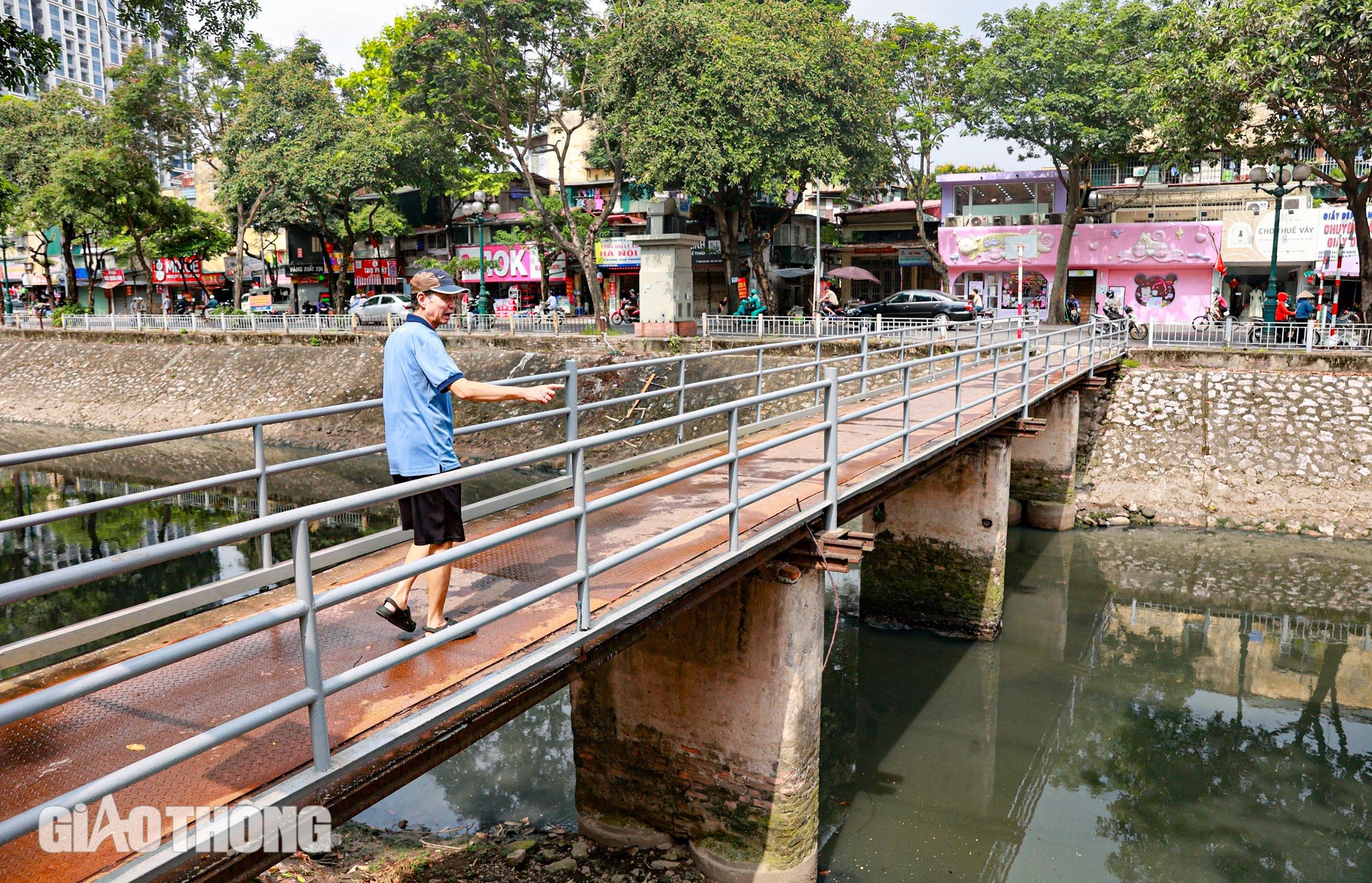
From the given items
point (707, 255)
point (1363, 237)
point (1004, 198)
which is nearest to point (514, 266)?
point (707, 255)

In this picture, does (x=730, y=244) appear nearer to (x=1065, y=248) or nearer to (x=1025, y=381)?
(x=1065, y=248)

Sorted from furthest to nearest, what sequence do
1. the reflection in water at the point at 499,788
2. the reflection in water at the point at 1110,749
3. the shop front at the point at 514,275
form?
the shop front at the point at 514,275, the reflection in water at the point at 499,788, the reflection in water at the point at 1110,749

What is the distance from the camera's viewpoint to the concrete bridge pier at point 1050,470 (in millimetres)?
16828

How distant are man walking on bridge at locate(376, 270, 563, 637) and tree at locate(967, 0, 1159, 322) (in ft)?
81.9

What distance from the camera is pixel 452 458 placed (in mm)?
4449

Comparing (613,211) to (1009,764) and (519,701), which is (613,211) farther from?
(519,701)

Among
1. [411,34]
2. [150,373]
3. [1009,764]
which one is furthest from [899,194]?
[1009,764]

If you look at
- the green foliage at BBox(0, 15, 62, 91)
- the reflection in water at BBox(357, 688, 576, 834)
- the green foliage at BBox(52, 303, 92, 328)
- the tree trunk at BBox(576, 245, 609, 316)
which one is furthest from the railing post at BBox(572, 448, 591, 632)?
the green foliage at BBox(52, 303, 92, 328)

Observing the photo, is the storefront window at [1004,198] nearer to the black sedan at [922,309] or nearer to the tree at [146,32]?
the black sedan at [922,309]

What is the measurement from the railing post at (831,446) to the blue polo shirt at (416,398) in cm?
275

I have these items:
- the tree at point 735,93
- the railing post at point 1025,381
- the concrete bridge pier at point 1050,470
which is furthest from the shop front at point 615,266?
the railing post at point 1025,381

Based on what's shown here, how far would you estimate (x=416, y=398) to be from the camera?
4309 mm

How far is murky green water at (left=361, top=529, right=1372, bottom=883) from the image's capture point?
8055mm

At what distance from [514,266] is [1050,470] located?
86.7 feet
